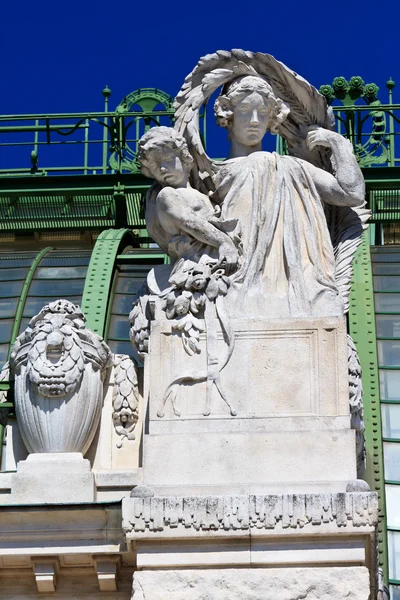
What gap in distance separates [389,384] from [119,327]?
359cm

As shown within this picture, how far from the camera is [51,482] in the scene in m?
23.5

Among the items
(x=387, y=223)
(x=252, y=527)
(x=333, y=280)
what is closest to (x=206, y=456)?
(x=252, y=527)

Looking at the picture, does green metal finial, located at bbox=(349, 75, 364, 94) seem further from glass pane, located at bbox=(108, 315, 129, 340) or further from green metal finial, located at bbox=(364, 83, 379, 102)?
glass pane, located at bbox=(108, 315, 129, 340)

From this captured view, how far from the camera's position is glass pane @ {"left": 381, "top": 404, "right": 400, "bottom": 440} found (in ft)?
88.6

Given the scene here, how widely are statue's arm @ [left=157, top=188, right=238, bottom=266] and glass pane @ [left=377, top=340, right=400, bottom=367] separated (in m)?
4.69

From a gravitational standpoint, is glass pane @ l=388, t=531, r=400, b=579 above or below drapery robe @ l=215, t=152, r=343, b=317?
below

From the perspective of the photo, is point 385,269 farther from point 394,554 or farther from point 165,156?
point 165,156

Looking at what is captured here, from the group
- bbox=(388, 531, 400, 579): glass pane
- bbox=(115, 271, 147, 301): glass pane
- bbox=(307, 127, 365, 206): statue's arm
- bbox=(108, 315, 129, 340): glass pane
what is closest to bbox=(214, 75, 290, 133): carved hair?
bbox=(307, 127, 365, 206): statue's arm

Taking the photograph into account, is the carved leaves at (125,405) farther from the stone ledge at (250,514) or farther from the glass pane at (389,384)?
the glass pane at (389,384)

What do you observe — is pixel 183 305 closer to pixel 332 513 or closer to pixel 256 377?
pixel 256 377

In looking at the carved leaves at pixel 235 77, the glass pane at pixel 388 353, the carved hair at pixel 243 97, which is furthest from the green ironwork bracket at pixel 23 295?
the carved hair at pixel 243 97

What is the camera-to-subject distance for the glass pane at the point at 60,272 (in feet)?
97.9

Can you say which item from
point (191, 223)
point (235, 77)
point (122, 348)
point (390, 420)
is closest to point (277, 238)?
point (191, 223)

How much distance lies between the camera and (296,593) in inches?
863
